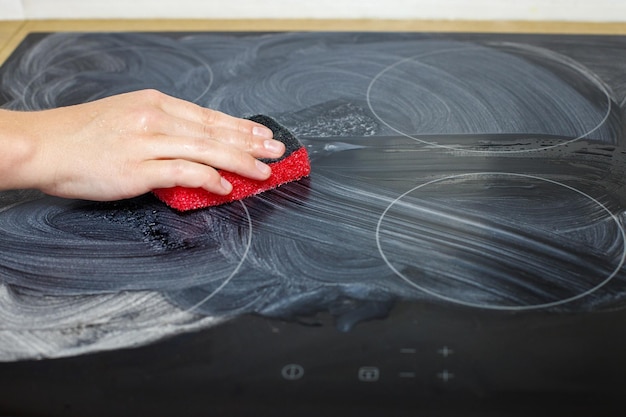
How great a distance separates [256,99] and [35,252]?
40 centimetres

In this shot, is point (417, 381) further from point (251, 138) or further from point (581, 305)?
point (251, 138)

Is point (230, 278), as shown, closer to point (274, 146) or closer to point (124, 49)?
point (274, 146)

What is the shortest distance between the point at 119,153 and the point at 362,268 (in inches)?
11.6

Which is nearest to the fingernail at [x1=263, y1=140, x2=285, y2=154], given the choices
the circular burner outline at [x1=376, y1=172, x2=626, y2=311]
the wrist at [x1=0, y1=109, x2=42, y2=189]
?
the circular burner outline at [x1=376, y1=172, x2=626, y2=311]

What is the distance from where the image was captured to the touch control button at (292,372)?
0.62 meters

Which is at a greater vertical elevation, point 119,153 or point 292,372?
point 119,153

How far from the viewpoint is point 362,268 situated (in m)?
0.72

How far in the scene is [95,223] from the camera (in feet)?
2.59

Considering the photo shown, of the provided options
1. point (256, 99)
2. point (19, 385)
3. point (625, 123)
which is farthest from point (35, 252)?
point (625, 123)

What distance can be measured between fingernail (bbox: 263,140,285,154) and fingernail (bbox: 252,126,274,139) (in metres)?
0.01

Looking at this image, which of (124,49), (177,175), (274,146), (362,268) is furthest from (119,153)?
(124,49)

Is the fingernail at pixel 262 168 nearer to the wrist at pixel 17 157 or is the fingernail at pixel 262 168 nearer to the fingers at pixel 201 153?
the fingers at pixel 201 153

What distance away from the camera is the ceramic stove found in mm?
609
